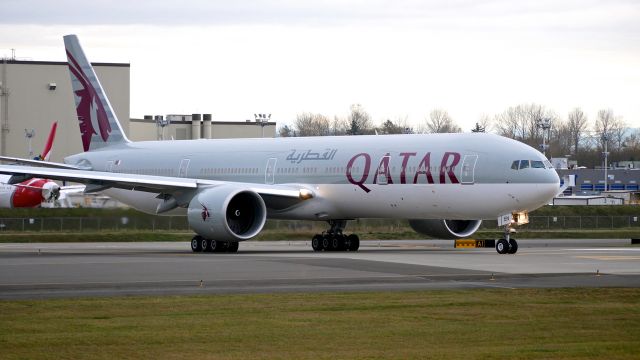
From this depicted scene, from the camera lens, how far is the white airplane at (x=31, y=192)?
7675cm

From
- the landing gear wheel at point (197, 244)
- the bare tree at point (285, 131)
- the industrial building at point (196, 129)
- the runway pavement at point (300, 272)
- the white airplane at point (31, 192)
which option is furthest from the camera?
the bare tree at point (285, 131)

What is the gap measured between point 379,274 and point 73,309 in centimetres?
968

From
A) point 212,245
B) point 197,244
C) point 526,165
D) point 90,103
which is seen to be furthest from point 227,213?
point 90,103

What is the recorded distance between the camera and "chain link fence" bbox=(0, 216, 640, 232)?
47750 millimetres

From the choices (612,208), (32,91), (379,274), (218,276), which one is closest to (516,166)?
(379,274)

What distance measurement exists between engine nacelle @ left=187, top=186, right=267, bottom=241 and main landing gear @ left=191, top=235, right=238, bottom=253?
2.07ft

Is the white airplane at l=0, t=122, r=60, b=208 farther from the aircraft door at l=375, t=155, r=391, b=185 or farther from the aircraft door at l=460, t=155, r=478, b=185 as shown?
the aircraft door at l=460, t=155, r=478, b=185

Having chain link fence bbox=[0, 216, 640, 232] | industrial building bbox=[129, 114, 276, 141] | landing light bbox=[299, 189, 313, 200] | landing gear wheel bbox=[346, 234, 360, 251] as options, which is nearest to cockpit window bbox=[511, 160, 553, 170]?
landing gear wheel bbox=[346, 234, 360, 251]

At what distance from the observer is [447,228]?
4366 cm

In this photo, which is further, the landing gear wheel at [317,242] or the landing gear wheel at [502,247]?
the landing gear wheel at [317,242]

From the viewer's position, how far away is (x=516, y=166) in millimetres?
37719

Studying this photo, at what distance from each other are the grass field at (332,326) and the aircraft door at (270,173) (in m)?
22.0

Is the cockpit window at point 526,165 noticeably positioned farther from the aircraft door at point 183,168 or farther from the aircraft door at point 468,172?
the aircraft door at point 183,168

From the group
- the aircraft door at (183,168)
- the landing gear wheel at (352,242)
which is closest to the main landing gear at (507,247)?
the landing gear wheel at (352,242)
